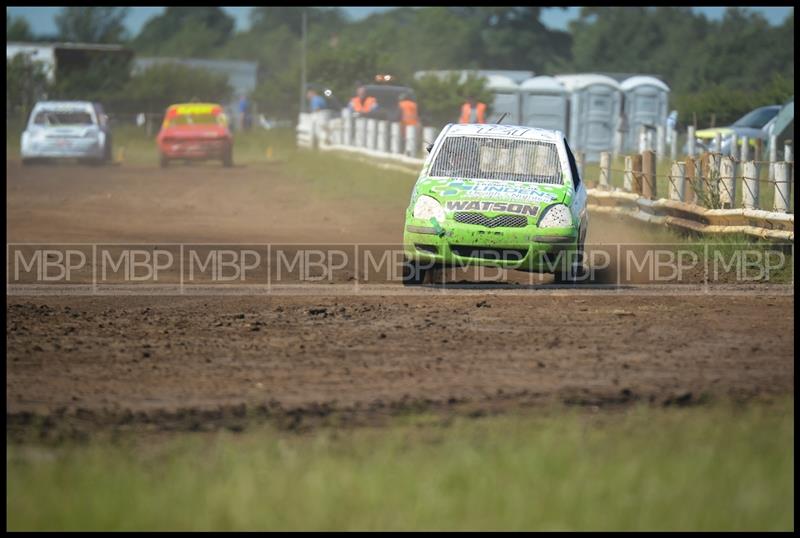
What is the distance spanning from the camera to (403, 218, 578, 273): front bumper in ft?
40.9

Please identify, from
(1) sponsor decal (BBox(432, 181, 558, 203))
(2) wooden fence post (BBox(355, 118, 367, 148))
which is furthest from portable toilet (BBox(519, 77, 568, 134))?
(1) sponsor decal (BBox(432, 181, 558, 203))

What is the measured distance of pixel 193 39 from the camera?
124812mm

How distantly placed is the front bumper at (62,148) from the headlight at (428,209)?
85.3 ft

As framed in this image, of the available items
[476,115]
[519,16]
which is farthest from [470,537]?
[519,16]

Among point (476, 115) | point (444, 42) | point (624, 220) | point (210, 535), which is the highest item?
point (444, 42)

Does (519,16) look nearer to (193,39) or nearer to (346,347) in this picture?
(193,39)

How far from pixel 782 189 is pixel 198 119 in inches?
953

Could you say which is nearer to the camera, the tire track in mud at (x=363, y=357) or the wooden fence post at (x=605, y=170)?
the tire track in mud at (x=363, y=357)

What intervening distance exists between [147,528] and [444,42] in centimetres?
9655

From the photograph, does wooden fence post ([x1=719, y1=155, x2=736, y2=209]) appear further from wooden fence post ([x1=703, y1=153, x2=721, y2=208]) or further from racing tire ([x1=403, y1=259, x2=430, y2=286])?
racing tire ([x1=403, y1=259, x2=430, y2=286])

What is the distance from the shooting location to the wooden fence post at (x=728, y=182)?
53.8ft

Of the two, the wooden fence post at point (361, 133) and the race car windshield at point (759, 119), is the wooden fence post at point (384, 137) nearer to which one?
the wooden fence post at point (361, 133)

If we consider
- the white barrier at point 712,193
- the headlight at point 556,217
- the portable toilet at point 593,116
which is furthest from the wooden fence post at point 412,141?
the headlight at point 556,217

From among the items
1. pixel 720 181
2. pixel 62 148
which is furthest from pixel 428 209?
pixel 62 148
